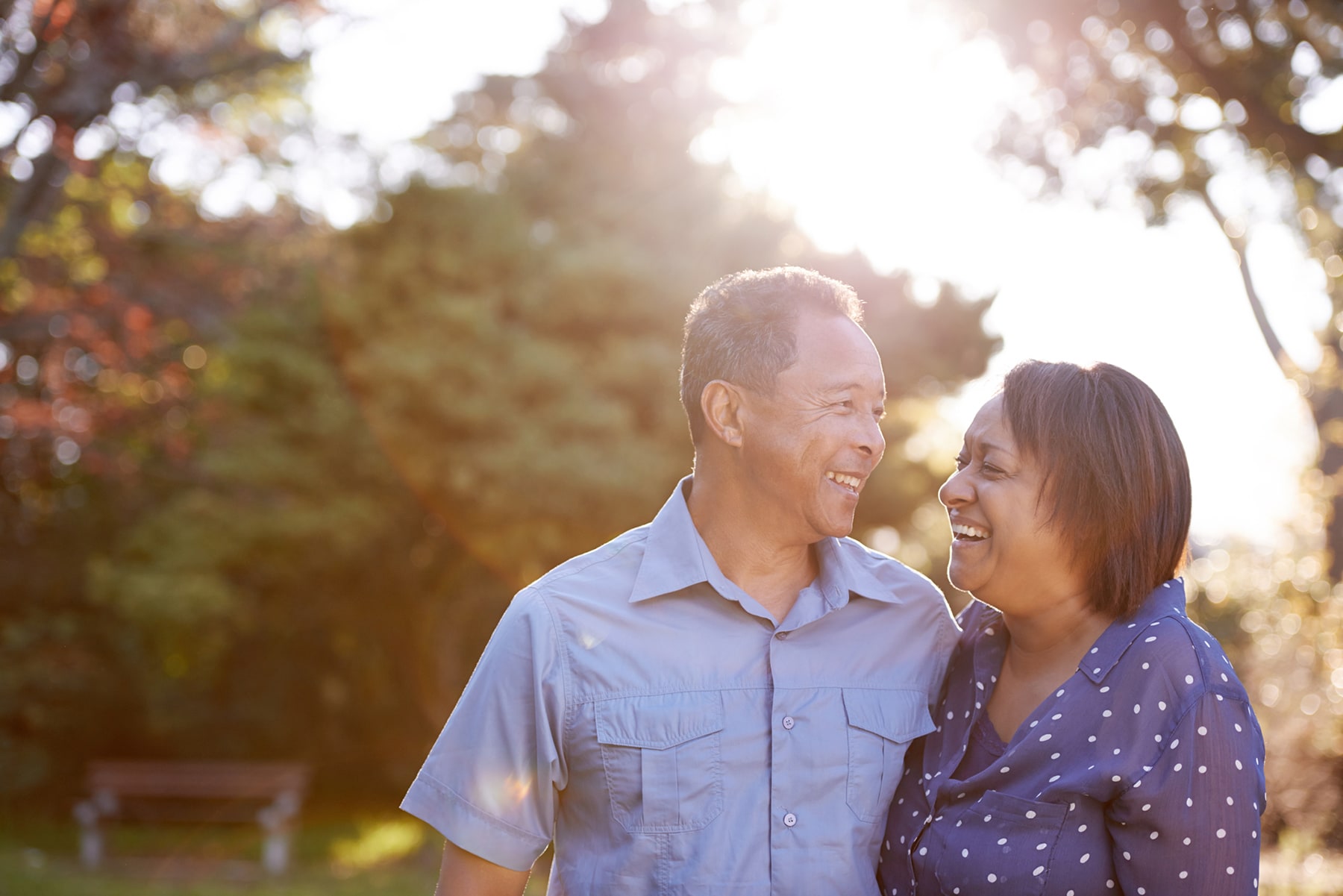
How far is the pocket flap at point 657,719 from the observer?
2.57 metres

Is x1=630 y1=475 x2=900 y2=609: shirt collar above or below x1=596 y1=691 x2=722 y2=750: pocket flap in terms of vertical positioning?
above

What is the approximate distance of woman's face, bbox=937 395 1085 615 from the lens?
2.55 metres

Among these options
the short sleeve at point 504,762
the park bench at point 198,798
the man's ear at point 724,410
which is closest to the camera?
the short sleeve at point 504,762

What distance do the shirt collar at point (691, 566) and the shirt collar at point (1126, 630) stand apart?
60cm

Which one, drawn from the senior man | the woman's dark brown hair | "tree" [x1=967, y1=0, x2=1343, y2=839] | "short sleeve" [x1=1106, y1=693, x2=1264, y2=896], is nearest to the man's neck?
the senior man

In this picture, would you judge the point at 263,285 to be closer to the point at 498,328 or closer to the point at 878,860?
the point at 498,328

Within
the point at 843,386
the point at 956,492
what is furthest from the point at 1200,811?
the point at 843,386

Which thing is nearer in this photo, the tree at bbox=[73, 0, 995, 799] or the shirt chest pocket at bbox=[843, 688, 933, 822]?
the shirt chest pocket at bbox=[843, 688, 933, 822]

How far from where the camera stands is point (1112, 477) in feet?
8.13

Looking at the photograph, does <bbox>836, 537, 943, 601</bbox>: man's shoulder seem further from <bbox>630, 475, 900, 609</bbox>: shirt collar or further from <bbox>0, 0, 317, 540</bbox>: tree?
<bbox>0, 0, 317, 540</bbox>: tree

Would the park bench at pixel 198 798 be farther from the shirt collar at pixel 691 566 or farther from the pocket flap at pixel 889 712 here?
the pocket flap at pixel 889 712

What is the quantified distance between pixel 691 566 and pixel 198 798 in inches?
576

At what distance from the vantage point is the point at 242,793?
14.1 metres

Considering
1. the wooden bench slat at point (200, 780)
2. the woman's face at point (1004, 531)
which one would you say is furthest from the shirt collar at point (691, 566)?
the wooden bench slat at point (200, 780)
